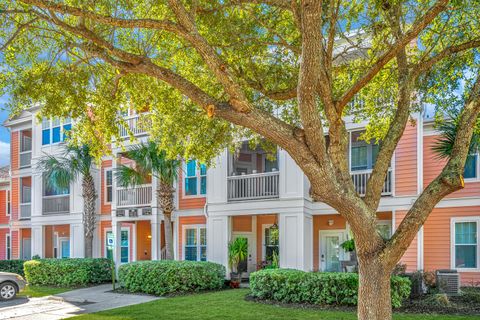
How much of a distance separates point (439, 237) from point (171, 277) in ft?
31.1

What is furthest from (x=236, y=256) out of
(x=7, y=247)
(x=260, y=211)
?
(x=7, y=247)

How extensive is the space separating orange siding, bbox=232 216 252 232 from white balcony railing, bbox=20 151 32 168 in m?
14.9

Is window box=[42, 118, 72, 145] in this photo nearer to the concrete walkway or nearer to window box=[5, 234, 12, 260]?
window box=[5, 234, 12, 260]

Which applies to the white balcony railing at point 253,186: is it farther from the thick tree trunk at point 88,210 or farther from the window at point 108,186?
the window at point 108,186

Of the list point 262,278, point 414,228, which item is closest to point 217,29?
point 414,228

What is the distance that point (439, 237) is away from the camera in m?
18.3

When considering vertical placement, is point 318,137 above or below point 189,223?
above

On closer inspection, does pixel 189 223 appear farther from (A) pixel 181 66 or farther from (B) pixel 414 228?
(B) pixel 414 228

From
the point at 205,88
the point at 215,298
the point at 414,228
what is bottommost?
the point at 215,298

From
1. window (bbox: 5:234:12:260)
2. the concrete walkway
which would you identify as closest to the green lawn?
the concrete walkway

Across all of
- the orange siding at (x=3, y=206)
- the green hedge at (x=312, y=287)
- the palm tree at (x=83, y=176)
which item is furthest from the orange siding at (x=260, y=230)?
the orange siding at (x=3, y=206)

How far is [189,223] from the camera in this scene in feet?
77.8

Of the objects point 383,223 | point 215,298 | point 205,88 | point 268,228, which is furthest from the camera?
point 268,228

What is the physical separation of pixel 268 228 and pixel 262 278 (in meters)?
7.10
